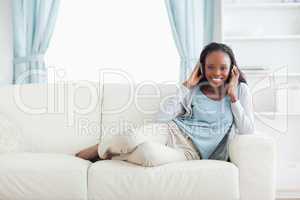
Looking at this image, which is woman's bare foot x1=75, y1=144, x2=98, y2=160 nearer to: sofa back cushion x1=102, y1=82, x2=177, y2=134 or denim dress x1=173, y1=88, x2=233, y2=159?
sofa back cushion x1=102, y1=82, x2=177, y2=134

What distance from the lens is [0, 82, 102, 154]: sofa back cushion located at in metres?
3.01

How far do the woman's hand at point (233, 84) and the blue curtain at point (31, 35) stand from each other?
163cm

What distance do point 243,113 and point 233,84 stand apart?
0.19 metres

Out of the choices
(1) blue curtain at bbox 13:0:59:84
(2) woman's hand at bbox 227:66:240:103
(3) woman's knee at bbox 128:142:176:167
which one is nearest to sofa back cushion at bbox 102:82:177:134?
(2) woman's hand at bbox 227:66:240:103

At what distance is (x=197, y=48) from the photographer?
3.70 meters

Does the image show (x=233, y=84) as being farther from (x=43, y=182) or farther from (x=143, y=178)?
(x=43, y=182)

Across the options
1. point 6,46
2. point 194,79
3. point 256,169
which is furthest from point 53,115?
point 256,169

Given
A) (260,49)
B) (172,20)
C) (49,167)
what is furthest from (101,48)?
(49,167)

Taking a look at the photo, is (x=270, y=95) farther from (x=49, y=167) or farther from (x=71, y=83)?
(x=49, y=167)

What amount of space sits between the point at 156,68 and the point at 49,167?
1.68m

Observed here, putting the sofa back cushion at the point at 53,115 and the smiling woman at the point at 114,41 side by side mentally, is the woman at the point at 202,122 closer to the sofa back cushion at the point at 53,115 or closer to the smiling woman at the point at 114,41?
the sofa back cushion at the point at 53,115

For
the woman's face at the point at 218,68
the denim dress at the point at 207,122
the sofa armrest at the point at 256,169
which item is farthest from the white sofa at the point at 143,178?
the woman's face at the point at 218,68

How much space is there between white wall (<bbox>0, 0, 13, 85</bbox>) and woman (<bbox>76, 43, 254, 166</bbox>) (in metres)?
1.44

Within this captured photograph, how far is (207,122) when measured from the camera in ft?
9.23
